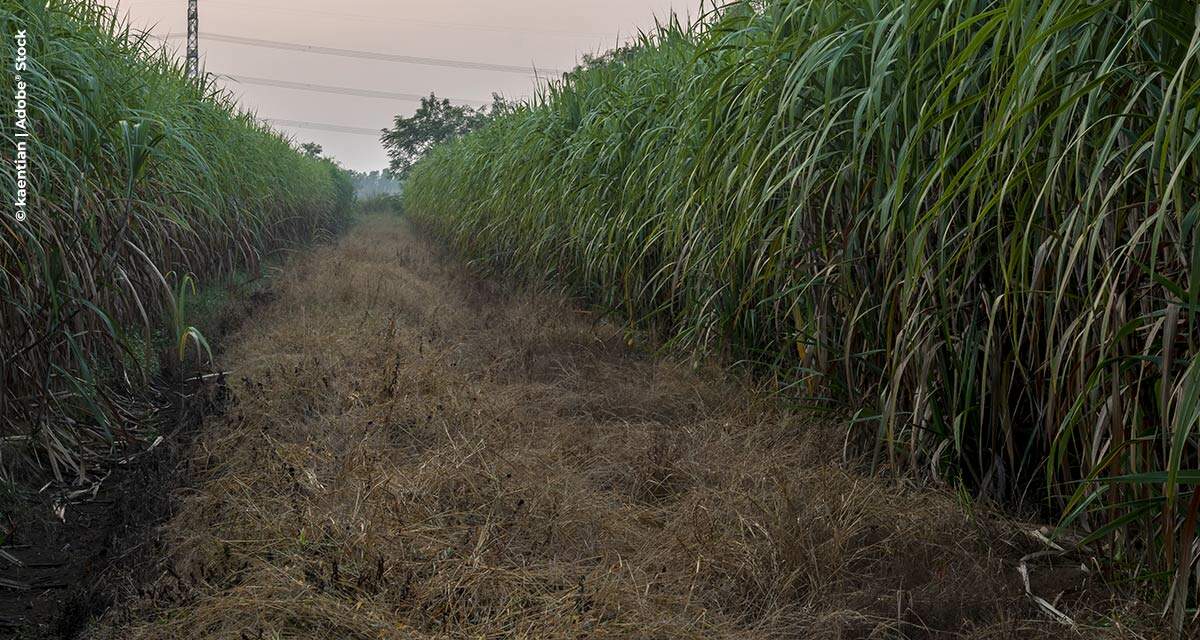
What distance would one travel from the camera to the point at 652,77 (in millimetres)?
4328

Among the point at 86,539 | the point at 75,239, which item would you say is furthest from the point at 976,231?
the point at 75,239

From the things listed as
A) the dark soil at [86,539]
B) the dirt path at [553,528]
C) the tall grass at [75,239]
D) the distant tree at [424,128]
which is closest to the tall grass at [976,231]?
the dirt path at [553,528]

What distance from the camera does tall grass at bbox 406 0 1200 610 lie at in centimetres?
144

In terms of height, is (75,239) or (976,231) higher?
(75,239)

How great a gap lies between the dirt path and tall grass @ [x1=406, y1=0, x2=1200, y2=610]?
22cm

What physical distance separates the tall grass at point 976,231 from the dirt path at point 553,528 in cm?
22

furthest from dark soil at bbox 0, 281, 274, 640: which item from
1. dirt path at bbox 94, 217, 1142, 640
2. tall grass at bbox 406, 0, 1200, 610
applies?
tall grass at bbox 406, 0, 1200, 610

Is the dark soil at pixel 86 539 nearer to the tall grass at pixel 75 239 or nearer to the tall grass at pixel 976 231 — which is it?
the tall grass at pixel 75 239

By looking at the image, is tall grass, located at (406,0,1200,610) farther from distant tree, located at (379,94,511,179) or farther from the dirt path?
distant tree, located at (379,94,511,179)

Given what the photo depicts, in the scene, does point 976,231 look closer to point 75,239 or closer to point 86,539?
point 86,539

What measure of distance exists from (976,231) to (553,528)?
1.13 meters

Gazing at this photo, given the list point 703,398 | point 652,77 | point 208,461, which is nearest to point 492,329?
point 652,77

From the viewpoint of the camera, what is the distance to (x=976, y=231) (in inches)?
77.5

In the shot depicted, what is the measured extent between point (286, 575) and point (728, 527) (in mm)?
917
